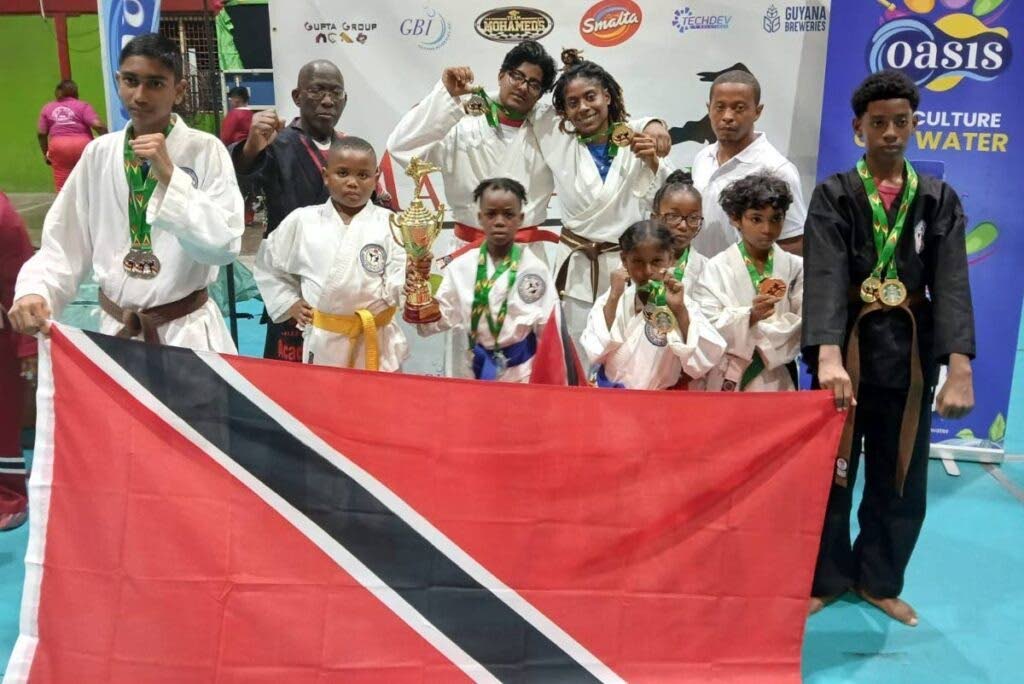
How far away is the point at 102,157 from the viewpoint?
2.73 metres

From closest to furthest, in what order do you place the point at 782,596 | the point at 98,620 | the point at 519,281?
the point at 98,620 < the point at 782,596 < the point at 519,281

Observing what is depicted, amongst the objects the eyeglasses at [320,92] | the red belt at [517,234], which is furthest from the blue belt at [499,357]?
the eyeglasses at [320,92]

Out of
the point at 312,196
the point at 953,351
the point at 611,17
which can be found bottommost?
the point at 953,351

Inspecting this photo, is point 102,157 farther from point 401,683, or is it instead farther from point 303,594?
point 401,683

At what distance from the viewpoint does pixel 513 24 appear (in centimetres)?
479

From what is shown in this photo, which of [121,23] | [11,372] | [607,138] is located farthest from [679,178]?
[11,372]

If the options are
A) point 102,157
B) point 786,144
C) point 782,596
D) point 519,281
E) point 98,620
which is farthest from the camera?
point 786,144

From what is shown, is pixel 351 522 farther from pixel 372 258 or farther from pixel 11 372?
pixel 11 372

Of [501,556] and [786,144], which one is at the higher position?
[786,144]

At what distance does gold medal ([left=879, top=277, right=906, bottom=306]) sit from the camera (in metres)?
2.82

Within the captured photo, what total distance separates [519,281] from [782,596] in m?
1.40

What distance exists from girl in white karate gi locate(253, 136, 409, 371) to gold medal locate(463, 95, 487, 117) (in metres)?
0.84

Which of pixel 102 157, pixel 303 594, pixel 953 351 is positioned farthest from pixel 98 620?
pixel 953 351

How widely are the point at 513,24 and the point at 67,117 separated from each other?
5.37 meters
